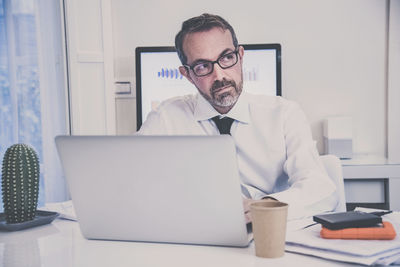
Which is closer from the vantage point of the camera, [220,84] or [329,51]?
[220,84]

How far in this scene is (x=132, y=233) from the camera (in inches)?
36.2

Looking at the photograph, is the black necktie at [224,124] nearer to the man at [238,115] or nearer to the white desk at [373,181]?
the man at [238,115]

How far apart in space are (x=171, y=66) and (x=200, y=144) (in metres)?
2.19

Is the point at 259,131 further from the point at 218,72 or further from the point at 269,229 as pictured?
the point at 269,229

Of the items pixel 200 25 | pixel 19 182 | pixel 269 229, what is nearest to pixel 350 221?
pixel 269 229

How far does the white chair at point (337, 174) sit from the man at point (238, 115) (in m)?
0.07

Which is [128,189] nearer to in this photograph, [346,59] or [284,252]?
[284,252]

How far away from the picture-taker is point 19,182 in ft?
3.45

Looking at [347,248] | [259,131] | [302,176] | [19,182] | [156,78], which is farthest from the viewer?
[156,78]

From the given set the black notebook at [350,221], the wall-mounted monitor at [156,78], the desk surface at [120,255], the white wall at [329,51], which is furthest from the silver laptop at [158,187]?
the white wall at [329,51]

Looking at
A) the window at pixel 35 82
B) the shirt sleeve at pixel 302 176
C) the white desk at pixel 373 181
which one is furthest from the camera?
the window at pixel 35 82

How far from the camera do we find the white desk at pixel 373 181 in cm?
248

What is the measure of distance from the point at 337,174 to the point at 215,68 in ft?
1.81

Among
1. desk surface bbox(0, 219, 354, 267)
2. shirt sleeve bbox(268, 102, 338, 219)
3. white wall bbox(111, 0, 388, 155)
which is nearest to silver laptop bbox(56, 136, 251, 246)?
desk surface bbox(0, 219, 354, 267)
